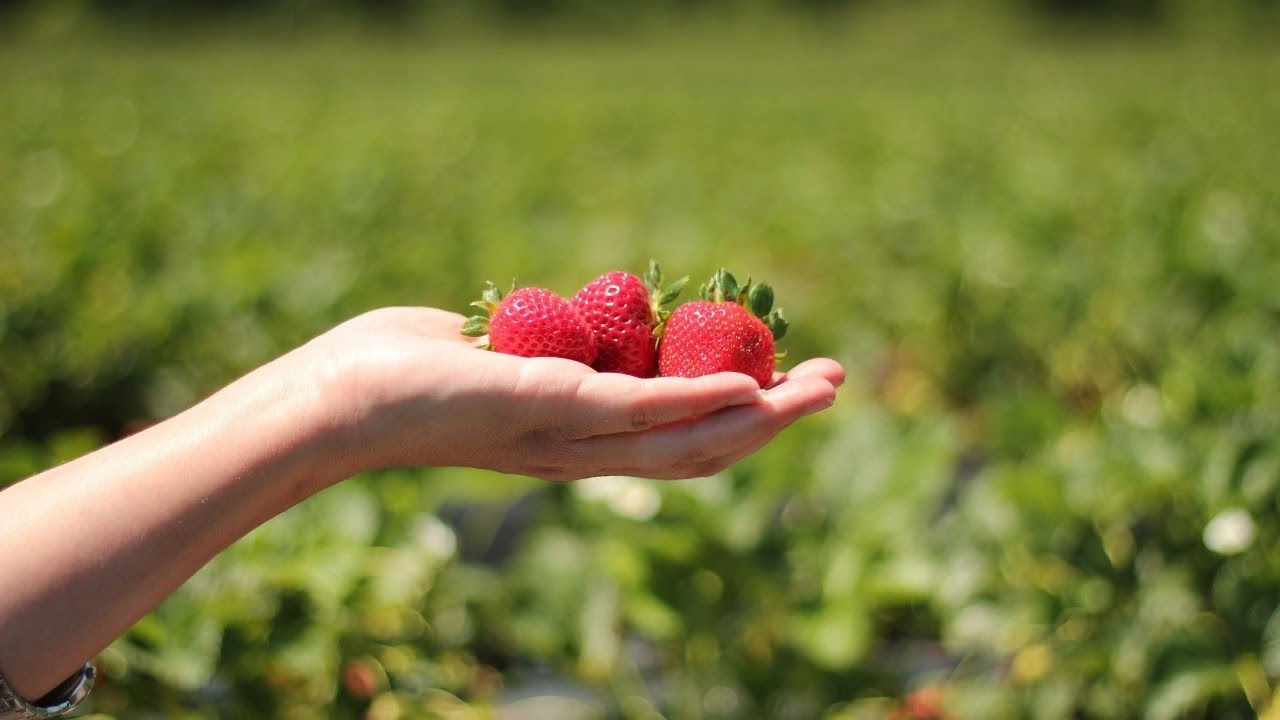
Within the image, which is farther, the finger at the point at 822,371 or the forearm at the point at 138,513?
the finger at the point at 822,371

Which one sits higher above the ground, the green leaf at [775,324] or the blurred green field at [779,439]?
the green leaf at [775,324]

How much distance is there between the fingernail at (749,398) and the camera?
4.61ft

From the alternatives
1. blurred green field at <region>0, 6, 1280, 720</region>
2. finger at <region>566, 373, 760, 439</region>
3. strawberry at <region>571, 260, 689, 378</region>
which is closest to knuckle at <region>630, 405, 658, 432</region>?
finger at <region>566, 373, 760, 439</region>

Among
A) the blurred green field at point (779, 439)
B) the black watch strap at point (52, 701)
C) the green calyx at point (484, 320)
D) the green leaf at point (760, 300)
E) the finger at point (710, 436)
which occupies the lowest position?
the blurred green field at point (779, 439)

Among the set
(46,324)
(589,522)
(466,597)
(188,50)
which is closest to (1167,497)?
(589,522)

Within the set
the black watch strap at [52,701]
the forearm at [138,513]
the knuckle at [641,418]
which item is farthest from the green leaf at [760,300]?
the black watch strap at [52,701]

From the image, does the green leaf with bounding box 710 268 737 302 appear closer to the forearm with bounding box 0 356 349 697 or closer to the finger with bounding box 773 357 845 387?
the finger with bounding box 773 357 845 387

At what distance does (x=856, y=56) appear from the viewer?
23906 mm

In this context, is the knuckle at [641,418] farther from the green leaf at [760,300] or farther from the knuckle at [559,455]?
the green leaf at [760,300]

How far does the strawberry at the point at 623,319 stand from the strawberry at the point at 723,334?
3 centimetres

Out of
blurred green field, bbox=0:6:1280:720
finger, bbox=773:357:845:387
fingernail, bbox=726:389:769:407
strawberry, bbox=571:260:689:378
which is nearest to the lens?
fingernail, bbox=726:389:769:407

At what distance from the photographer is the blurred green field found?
2.21 metres

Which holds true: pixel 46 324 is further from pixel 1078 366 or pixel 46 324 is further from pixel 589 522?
pixel 1078 366

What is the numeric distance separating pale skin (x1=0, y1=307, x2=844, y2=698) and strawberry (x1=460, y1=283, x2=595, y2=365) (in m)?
0.12
